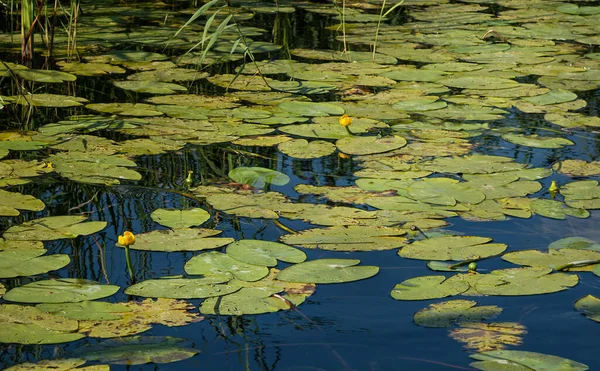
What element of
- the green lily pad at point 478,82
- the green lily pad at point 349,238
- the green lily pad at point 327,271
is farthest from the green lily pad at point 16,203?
the green lily pad at point 478,82

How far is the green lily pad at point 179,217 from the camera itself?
2736 mm

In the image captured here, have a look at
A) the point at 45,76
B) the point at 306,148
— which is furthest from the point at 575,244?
the point at 45,76

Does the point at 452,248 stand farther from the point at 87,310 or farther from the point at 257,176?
the point at 87,310

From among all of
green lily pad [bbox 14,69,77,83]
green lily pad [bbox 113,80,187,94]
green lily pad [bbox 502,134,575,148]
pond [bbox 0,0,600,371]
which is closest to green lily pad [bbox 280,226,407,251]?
pond [bbox 0,0,600,371]

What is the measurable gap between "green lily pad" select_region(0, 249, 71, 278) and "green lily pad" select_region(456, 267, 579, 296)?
1.11m

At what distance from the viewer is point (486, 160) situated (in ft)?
10.9

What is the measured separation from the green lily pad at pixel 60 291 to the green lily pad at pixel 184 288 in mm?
73

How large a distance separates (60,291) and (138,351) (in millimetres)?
403

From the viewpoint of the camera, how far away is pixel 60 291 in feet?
7.53

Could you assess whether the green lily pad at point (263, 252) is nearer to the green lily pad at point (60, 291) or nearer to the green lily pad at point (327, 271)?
the green lily pad at point (327, 271)

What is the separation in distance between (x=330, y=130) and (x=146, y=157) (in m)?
0.78

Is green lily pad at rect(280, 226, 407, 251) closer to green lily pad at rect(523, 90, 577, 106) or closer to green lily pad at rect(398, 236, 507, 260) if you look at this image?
green lily pad at rect(398, 236, 507, 260)

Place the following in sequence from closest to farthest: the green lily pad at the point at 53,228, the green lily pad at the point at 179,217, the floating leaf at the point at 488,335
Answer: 1. the floating leaf at the point at 488,335
2. the green lily pad at the point at 53,228
3. the green lily pad at the point at 179,217

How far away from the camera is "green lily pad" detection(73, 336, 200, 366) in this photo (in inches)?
77.5
